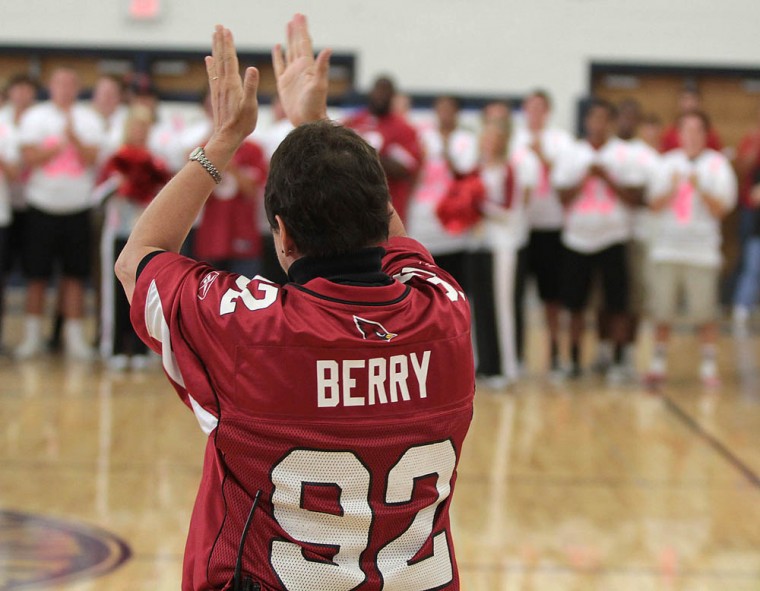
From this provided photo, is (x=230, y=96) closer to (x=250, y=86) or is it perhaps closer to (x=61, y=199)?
(x=250, y=86)

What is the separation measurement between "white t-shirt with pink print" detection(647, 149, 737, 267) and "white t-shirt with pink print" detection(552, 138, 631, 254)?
28 cm

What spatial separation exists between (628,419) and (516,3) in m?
6.19

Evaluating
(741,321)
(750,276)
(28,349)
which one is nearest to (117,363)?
(28,349)

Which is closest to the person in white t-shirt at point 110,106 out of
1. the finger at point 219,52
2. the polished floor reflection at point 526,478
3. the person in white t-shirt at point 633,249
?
the polished floor reflection at point 526,478

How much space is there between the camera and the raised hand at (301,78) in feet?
6.99

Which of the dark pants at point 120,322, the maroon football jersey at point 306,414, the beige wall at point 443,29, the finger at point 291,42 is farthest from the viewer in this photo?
the beige wall at point 443,29

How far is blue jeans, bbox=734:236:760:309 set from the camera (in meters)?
9.23

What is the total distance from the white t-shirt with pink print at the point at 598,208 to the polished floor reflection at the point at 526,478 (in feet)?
3.43

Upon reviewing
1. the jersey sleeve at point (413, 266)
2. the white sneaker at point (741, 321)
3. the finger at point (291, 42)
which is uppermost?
the finger at point (291, 42)

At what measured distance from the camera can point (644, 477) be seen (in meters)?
5.35

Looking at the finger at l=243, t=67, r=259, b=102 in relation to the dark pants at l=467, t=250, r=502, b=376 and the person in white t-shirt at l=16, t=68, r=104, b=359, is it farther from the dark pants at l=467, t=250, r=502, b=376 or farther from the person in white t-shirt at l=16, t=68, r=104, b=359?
the person in white t-shirt at l=16, t=68, r=104, b=359

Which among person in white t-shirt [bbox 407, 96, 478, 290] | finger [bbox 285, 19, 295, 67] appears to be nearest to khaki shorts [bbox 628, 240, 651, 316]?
person in white t-shirt [bbox 407, 96, 478, 290]

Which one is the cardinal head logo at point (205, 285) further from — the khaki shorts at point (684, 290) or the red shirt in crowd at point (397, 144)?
the khaki shorts at point (684, 290)

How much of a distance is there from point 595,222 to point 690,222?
660 millimetres
